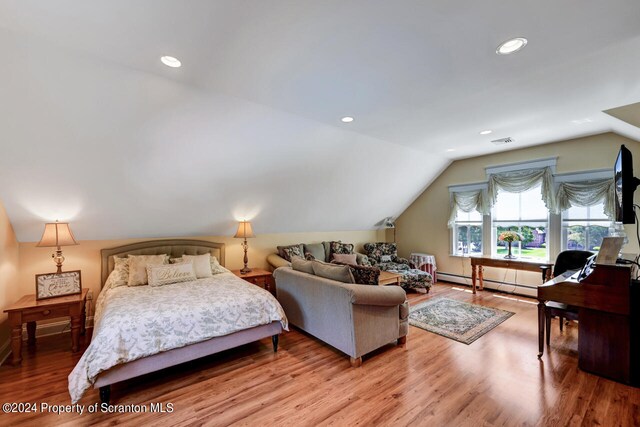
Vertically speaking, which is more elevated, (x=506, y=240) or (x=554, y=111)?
(x=554, y=111)

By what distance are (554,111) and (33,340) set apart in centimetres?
676

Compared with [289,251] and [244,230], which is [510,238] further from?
[244,230]

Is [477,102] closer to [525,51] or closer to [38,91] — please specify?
[525,51]

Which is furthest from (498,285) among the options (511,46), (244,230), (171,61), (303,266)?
(171,61)

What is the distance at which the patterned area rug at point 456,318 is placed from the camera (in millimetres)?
3513

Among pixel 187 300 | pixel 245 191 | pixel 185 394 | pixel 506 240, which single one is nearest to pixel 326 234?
pixel 245 191

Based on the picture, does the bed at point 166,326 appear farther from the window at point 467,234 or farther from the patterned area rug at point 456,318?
the window at point 467,234

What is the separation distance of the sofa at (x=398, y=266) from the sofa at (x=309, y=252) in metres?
0.31

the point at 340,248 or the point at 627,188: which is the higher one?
the point at 627,188

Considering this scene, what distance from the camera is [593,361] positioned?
2535 mm

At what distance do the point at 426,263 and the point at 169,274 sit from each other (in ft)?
16.4

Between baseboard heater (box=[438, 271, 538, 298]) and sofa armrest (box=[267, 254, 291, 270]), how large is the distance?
363cm

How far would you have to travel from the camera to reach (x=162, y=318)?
2428 millimetres

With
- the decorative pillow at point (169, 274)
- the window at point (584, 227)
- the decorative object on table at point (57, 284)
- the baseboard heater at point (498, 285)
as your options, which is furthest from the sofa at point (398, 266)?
the decorative object on table at point (57, 284)
